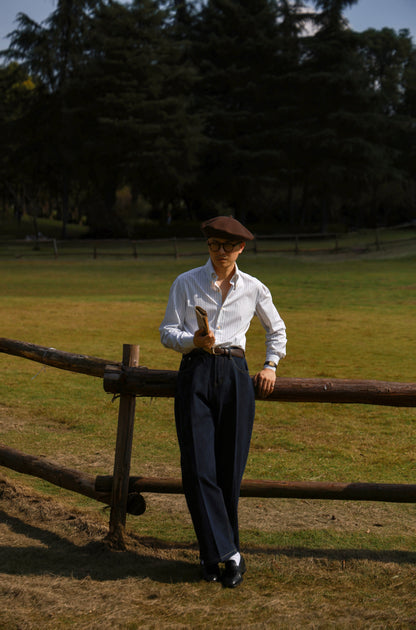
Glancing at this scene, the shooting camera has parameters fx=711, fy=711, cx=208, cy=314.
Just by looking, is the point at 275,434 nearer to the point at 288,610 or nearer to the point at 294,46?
the point at 288,610

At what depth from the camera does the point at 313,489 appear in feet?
13.9

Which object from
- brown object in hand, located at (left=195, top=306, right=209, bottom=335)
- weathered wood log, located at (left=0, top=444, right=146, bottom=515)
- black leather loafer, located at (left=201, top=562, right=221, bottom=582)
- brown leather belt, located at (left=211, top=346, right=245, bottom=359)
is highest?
brown object in hand, located at (left=195, top=306, right=209, bottom=335)

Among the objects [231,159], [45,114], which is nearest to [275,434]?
[231,159]

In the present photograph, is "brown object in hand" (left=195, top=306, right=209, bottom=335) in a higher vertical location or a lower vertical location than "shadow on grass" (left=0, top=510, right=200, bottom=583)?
higher

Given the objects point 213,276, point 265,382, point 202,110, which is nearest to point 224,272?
point 213,276

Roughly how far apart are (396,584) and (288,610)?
0.71m

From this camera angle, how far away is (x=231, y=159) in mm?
48406

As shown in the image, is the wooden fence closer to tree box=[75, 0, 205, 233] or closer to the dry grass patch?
the dry grass patch

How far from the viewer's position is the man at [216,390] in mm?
3768

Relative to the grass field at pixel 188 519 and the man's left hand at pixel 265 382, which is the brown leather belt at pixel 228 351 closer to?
the man's left hand at pixel 265 382

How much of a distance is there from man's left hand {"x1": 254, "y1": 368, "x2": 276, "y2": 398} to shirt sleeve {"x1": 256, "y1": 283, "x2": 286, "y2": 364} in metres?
0.11

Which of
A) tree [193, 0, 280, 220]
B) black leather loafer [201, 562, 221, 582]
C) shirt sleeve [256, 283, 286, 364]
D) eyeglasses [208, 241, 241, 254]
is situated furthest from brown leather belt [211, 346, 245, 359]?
tree [193, 0, 280, 220]

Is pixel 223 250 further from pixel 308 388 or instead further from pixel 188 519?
pixel 188 519

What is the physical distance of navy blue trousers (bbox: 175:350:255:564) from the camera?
3.76 m
